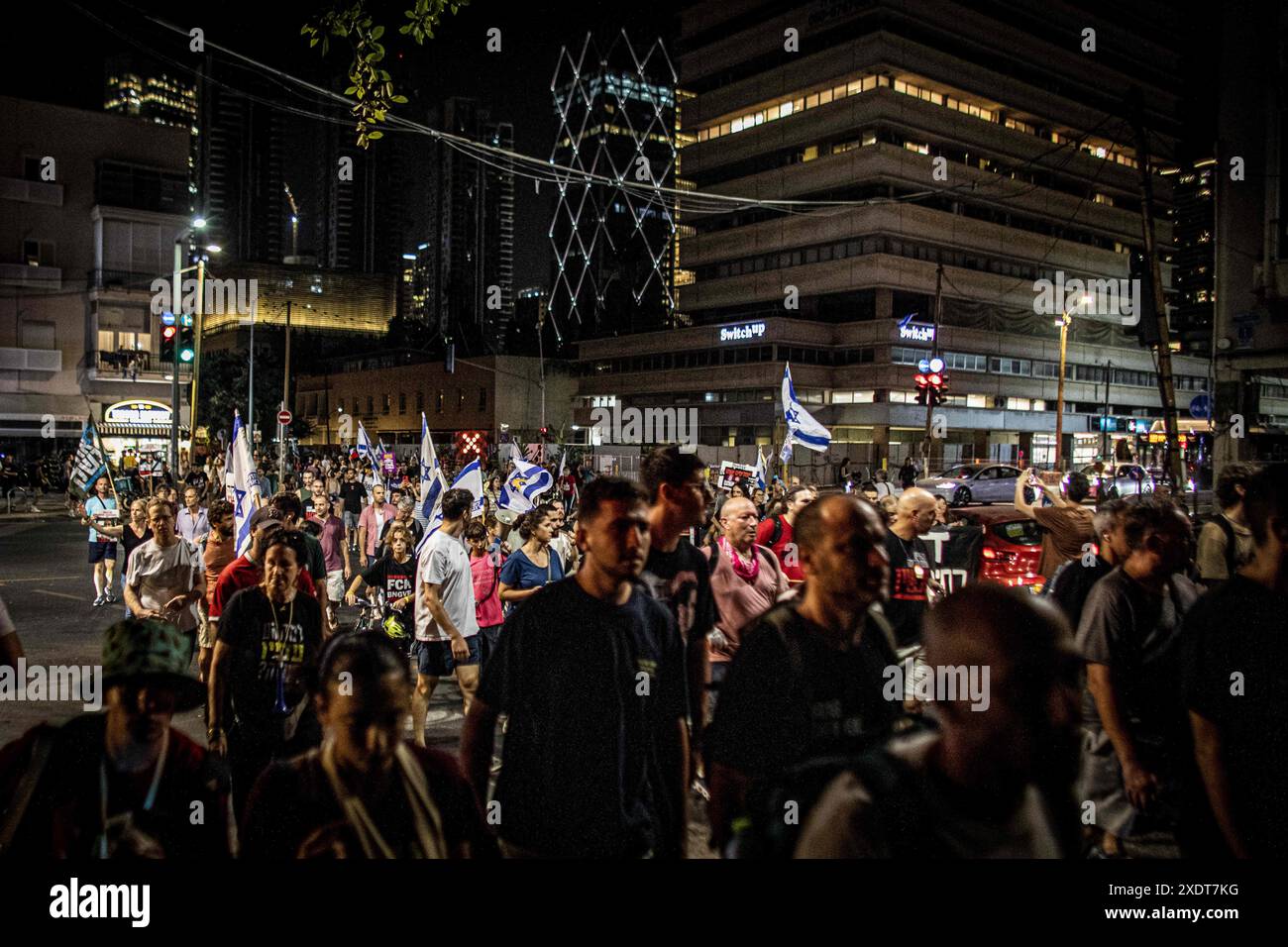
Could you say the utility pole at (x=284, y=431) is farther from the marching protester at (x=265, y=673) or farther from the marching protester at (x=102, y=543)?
the marching protester at (x=265, y=673)

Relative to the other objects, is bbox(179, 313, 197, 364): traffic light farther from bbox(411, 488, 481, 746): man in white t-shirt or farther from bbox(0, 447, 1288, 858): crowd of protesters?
bbox(0, 447, 1288, 858): crowd of protesters

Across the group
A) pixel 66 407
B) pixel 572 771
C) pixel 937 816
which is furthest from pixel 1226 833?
pixel 66 407

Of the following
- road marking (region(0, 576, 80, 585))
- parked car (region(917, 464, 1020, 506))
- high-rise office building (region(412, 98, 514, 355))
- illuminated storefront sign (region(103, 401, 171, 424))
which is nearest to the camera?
road marking (region(0, 576, 80, 585))

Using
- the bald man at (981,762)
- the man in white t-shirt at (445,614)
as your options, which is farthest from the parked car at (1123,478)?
the bald man at (981,762)

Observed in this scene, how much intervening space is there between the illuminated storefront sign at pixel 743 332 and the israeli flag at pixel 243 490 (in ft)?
165

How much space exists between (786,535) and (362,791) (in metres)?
7.17

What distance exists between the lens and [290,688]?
14.8 feet

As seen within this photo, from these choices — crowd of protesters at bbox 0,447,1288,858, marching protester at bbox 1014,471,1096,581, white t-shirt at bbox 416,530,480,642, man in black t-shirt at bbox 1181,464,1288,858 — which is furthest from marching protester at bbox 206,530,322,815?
marching protester at bbox 1014,471,1096,581

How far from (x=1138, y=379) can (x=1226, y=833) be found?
79.9 m

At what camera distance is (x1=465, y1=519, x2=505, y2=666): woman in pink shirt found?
6.96m

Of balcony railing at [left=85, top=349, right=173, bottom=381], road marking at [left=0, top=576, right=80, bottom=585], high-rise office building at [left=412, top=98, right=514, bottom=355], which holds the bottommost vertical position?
road marking at [left=0, top=576, right=80, bottom=585]

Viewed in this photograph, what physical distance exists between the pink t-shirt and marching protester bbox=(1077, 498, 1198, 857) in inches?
166

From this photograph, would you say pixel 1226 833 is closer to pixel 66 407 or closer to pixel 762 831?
pixel 762 831

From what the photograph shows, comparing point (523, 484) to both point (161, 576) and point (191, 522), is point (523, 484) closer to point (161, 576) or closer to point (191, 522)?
point (191, 522)
